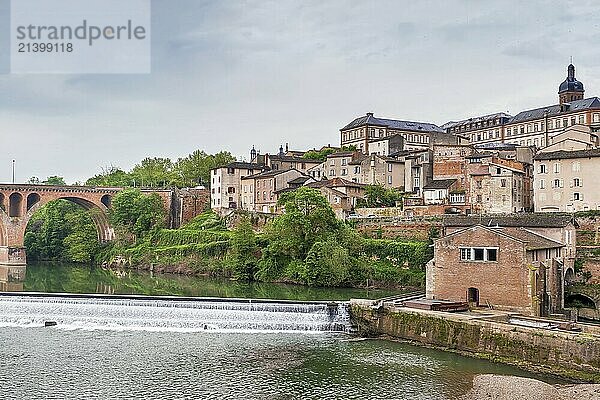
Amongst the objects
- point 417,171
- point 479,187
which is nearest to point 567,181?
point 479,187

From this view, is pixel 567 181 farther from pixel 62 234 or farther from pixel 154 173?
pixel 154 173

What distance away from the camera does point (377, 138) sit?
79750 millimetres

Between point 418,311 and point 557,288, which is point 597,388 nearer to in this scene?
point 418,311

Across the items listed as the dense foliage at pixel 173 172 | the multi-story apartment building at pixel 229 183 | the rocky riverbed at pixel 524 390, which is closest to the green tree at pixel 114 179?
the dense foliage at pixel 173 172

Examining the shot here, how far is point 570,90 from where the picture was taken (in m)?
79.6

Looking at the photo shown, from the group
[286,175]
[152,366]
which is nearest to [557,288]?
[152,366]

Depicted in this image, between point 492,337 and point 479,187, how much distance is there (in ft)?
94.0

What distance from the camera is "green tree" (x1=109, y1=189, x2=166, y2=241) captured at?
70.8 m

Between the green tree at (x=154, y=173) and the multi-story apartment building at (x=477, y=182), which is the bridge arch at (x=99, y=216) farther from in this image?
the multi-story apartment building at (x=477, y=182)

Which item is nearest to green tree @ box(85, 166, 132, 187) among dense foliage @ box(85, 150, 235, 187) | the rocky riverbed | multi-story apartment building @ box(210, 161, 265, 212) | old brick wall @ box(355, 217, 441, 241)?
dense foliage @ box(85, 150, 235, 187)

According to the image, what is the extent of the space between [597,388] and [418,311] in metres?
8.39

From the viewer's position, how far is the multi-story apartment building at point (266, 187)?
6638 centimetres

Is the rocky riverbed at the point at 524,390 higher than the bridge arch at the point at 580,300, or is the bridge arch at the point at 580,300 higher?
the bridge arch at the point at 580,300

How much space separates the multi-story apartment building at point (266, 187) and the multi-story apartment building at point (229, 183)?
116cm
